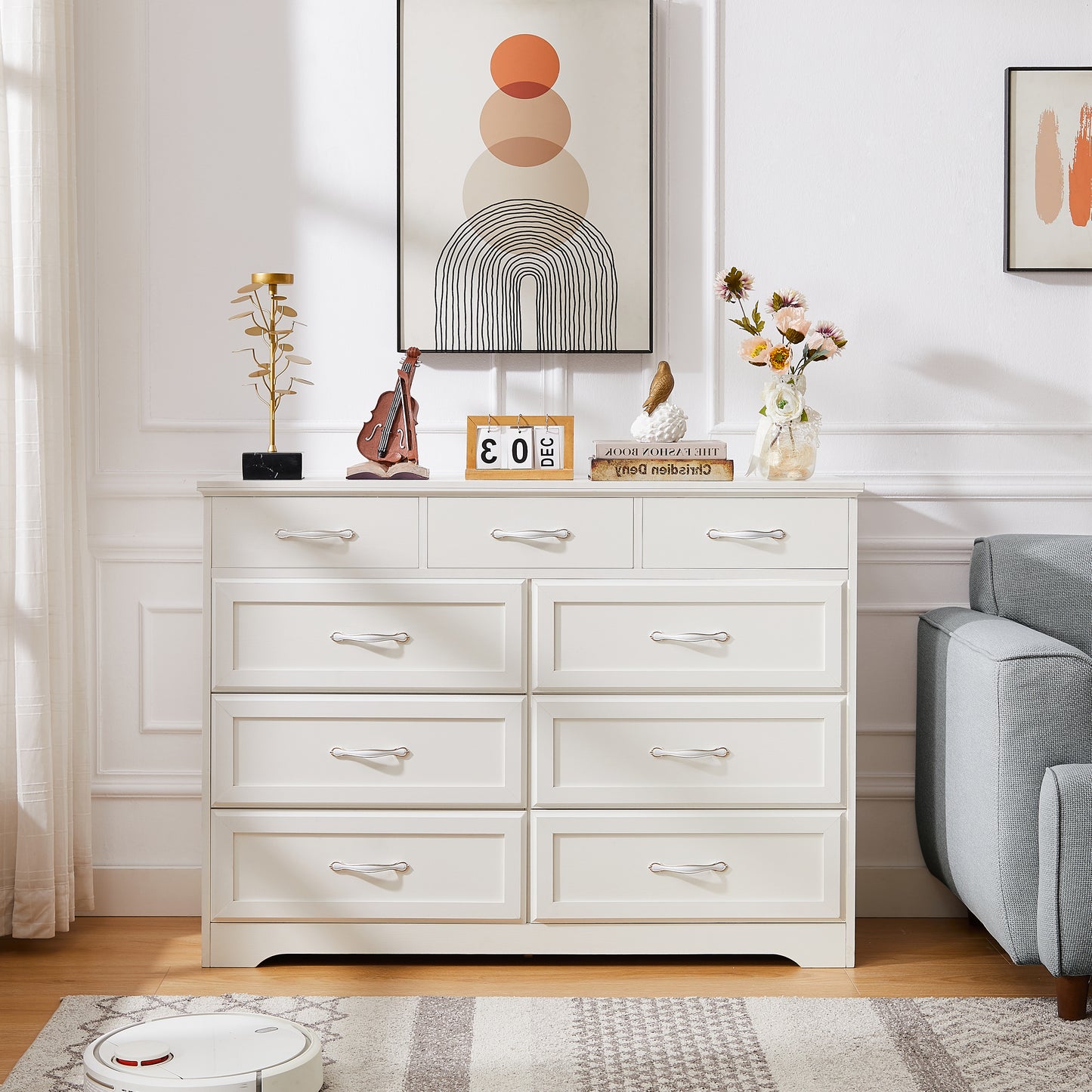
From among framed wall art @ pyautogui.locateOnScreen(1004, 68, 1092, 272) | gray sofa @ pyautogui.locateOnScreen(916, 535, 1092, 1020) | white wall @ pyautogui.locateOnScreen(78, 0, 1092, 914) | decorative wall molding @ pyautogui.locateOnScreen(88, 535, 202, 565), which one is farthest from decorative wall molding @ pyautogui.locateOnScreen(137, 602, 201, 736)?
framed wall art @ pyautogui.locateOnScreen(1004, 68, 1092, 272)

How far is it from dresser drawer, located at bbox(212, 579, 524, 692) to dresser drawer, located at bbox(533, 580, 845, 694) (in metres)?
0.09

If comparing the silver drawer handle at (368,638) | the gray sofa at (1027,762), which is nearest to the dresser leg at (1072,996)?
the gray sofa at (1027,762)

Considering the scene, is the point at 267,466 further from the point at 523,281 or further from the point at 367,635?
the point at 523,281

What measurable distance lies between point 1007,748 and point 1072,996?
0.45m

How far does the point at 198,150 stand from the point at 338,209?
34cm

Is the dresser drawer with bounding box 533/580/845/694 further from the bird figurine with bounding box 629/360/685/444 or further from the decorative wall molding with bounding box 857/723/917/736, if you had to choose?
the decorative wall molding with bounding box 857/723/917/736

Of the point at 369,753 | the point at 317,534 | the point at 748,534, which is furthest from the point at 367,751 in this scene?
the point at 748,534

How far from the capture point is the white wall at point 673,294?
2.44 meters

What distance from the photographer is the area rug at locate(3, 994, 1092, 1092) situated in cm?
167

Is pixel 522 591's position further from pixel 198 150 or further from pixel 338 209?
pixel 198 150

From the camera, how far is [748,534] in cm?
206

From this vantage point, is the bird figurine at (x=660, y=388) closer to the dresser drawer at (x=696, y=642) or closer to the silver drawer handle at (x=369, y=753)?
the dresser drawer at (x=696, y=642)

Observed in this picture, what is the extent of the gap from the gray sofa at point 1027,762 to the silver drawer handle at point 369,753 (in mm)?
1074

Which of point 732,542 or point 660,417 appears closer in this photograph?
point 732,542
